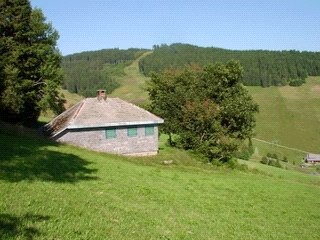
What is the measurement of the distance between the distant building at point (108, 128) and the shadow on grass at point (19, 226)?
1310 inches

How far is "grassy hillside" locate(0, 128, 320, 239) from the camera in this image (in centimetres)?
1131

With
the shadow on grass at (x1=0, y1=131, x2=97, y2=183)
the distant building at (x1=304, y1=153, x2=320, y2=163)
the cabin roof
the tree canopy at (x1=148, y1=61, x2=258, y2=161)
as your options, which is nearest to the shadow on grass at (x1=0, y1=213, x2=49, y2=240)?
the shadow on grass at (x1=0, y1=131, x2=97, y2=183)

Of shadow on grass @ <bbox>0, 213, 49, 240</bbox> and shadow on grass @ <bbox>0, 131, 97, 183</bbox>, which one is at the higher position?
shadow on grass @ <bbox>0, 213, 49, 240</bbox>

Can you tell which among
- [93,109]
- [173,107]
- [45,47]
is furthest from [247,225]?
[173,107]

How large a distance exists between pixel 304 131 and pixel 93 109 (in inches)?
6072

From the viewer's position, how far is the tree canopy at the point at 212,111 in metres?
52.8

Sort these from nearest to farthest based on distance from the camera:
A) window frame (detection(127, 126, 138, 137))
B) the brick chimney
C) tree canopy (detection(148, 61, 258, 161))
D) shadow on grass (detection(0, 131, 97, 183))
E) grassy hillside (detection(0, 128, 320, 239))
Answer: grassy hillside (detection(0, 128, 320, 239)) → shadow on grass (detection(0, 131, 97, 183)) → window frame (detection(127, 126, 138, 137)) → the brick chimney → tree canopy (detection(148, 61, 258, 161))

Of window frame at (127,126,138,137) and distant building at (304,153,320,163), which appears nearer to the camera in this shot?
window frame at (127,126,138,137)

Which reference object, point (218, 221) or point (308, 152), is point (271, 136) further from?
point (218, 221)

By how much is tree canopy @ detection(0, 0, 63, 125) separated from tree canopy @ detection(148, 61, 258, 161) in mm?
15978

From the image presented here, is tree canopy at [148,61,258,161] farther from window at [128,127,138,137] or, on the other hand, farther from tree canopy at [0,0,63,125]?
tree canopy at [0,0,63,125]

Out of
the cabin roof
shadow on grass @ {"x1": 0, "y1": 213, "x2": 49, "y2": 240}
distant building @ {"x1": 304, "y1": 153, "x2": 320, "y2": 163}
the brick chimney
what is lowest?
distant building @ {"x1": 304, "y1": 153, "x2": 320, "y2": 163}

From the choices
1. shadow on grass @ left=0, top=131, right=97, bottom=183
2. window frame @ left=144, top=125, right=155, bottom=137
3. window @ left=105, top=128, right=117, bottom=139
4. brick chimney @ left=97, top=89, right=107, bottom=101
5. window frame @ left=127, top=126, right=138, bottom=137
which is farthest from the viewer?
brick chimney @ left=97, top=89, right=107, bottom=101

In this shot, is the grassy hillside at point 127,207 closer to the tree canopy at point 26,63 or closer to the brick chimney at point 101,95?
the tree canopy at point 26,63
